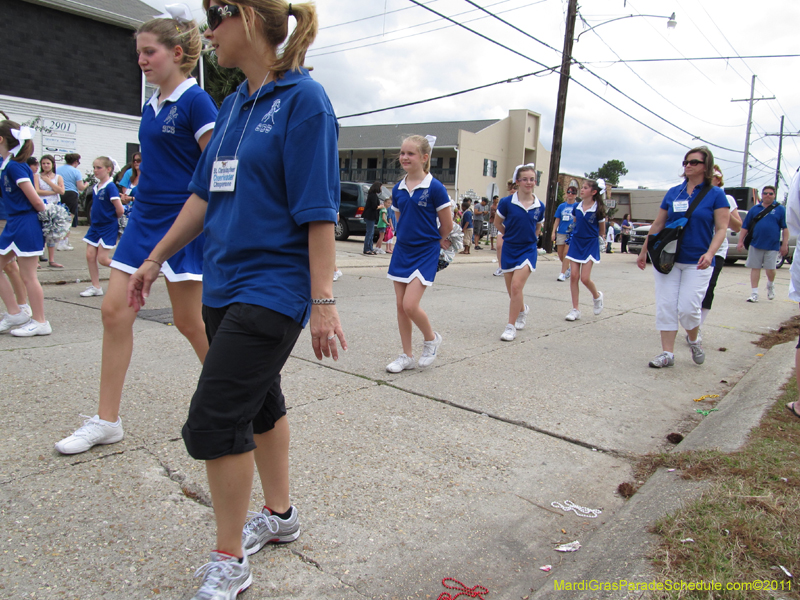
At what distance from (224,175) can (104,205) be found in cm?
632

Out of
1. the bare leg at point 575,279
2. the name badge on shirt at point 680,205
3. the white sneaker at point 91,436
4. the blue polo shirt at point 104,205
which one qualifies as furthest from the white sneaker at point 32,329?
the bare leg at point 575,279

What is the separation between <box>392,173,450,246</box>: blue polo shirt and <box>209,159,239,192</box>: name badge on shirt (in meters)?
3.05

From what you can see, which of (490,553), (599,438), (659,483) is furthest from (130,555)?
(599,438)

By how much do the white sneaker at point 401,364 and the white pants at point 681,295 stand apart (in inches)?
93.8

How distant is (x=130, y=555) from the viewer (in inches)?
83.0

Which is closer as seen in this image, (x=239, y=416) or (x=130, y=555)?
(x=239, y=416)

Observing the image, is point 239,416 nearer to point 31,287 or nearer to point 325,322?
point 325,322

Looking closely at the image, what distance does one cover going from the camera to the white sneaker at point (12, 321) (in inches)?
203

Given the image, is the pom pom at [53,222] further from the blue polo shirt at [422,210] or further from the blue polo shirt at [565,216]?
the blue polo shirt at [565,216]

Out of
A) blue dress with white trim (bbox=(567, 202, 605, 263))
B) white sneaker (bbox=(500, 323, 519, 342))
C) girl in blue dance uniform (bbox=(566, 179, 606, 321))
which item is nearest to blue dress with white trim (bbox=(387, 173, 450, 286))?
white sneaker (bbox=(500, 323, 519, 342))

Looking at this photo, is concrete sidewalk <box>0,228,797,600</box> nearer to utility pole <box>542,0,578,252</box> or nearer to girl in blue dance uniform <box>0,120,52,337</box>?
girl in blue dance uniform <box>0,120,52,337</box>

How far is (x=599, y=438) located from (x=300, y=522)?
2006 mm

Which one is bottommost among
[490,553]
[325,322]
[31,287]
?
[490,553]

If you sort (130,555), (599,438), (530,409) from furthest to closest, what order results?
(530,409), (599,438), (130,555)
